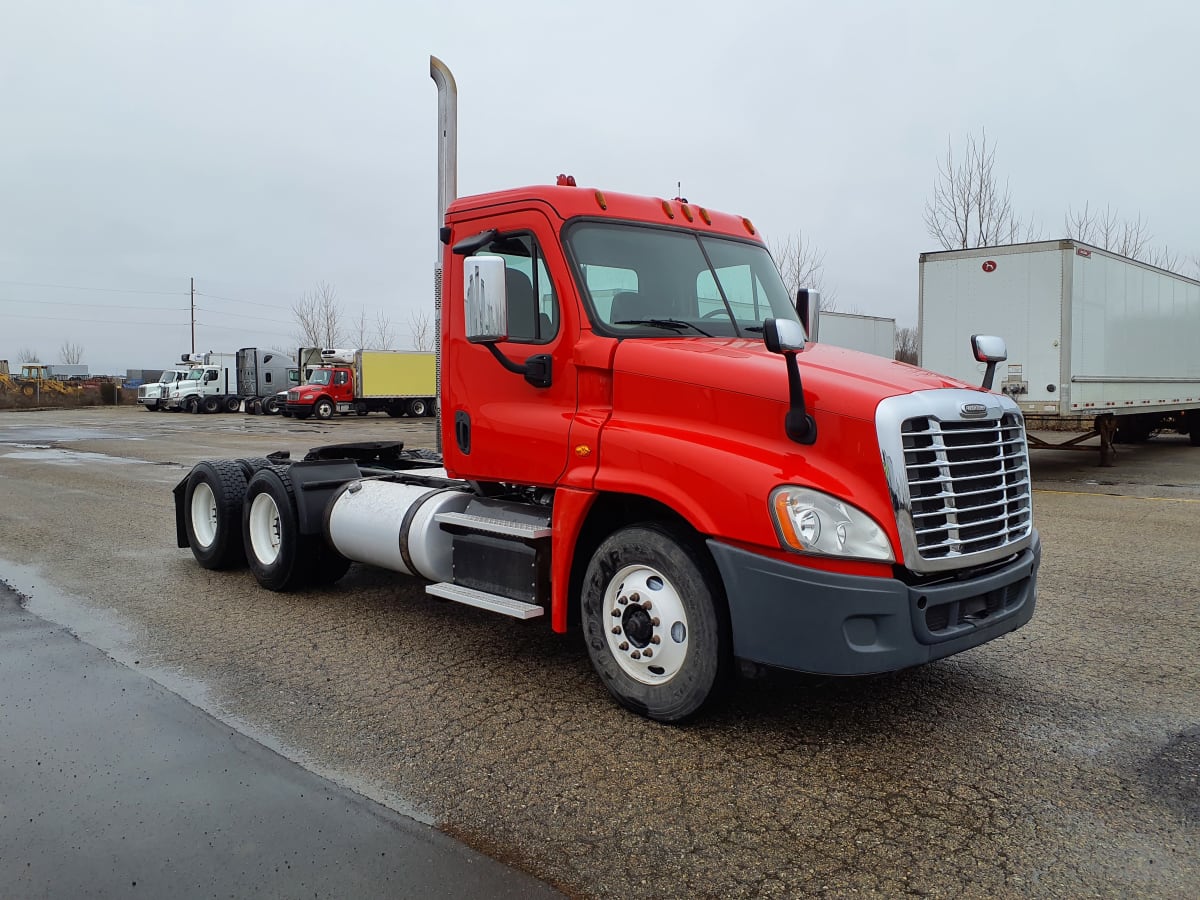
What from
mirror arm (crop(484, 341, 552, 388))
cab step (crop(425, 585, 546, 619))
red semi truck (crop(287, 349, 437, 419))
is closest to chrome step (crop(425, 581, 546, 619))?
cab step (crop(425, 585, 546, 619))

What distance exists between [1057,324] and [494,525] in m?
11.3

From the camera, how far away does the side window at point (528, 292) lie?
16.2 feet

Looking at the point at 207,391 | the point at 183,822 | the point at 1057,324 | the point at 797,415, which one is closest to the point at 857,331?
the point at 1057,324

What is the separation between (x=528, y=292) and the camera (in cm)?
505

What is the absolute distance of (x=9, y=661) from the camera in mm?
5293

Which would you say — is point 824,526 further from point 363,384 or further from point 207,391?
point 207,391

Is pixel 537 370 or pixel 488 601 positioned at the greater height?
pixel 537 370

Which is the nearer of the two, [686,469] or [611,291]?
[686,469]

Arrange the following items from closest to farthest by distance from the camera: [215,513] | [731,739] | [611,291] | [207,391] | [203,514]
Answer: [731,739] → [611,291] → [215,513] → [203,514] → [207,391]

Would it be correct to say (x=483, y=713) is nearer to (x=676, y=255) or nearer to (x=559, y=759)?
(x=559, y=759)

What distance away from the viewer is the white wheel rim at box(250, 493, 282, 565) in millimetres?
7125

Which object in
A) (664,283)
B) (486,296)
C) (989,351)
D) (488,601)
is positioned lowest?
(488,601)

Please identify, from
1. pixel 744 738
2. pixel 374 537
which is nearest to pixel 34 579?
pixel 374 537

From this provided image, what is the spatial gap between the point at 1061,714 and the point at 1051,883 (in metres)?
1.68
